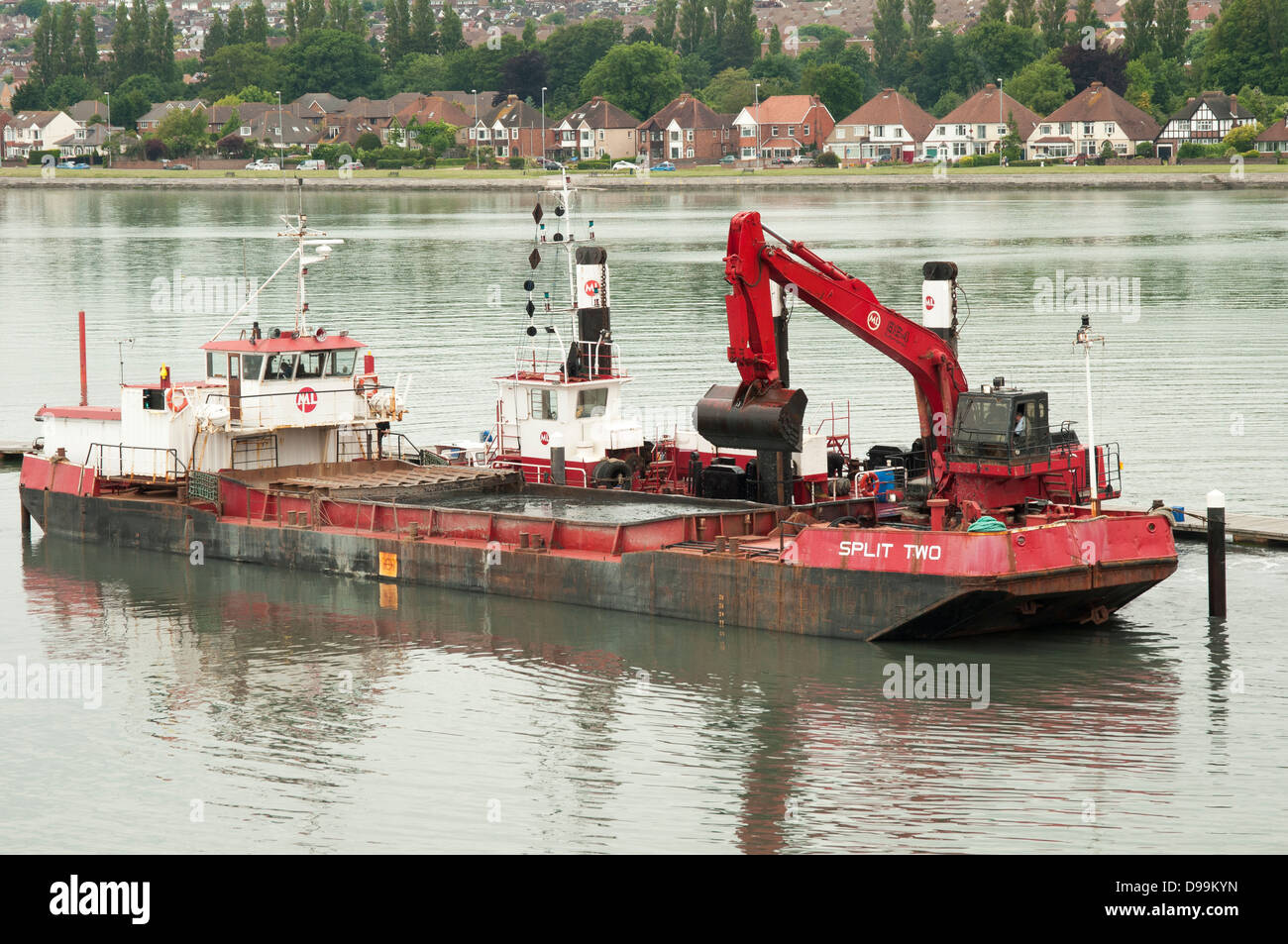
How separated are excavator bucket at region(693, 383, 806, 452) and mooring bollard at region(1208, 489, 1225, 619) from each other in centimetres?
673

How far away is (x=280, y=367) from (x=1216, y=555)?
17.8 meters

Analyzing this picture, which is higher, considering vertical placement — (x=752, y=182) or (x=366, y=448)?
(x=752, y=182)

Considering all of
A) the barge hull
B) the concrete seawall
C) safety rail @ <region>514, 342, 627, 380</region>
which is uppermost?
the concrete seawall

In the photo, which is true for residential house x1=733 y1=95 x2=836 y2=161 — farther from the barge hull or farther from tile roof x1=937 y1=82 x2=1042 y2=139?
the barge hull

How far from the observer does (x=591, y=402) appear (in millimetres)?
35062

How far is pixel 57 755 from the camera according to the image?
79.3ft

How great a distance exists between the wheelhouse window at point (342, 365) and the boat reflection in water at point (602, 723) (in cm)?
518

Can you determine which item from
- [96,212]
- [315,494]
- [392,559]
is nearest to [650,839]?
[392,559]

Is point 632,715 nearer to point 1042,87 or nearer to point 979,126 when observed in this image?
point 979,126

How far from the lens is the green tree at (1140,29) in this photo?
641ft

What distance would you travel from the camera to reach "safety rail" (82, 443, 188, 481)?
118 feet

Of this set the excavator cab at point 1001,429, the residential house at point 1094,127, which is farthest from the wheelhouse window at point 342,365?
the residential house at point 1094,127

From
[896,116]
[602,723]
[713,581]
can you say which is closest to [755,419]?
[713,581]

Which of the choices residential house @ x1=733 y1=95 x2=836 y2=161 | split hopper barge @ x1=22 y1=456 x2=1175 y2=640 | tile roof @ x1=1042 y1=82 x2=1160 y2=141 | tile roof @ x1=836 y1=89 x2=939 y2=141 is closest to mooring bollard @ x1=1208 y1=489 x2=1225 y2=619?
split hopper barge @ x1=22 y1=456 x2=1175 y2=640
